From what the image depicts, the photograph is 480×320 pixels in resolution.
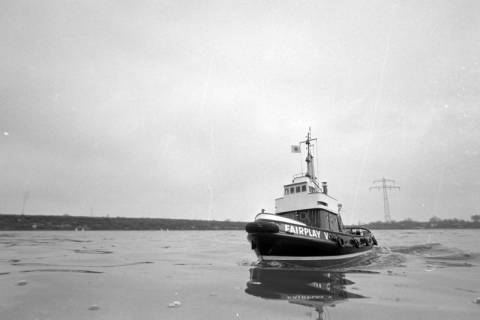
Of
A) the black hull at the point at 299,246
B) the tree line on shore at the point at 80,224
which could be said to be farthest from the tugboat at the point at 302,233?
the tree line on shore at the point at 80,224

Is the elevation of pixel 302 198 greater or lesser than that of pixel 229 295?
greater

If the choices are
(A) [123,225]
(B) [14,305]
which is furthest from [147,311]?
(A) [123,225]

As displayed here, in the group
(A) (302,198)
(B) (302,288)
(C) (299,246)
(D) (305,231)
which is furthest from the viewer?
(A) (302,198)

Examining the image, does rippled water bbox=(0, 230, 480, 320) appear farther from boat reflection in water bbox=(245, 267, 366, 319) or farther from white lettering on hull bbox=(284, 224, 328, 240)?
white lettering on hull bbox=(284, 224, 328, 240)

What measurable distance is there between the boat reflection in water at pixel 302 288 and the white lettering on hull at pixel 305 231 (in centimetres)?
197

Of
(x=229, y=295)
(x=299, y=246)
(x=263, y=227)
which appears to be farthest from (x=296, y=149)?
(x=229, y=295)

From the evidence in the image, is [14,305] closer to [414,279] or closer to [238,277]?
[238,277]

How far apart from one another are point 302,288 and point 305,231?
198 inches

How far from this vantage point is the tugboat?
13.0 meters

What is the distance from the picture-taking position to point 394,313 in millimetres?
6039

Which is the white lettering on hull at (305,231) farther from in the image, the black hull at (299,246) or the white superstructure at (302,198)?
the white superstructure at (302,198)

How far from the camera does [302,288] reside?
8477 mm

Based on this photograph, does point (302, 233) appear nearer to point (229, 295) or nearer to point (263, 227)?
point (263, 227)

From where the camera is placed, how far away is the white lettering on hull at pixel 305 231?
1297cm
